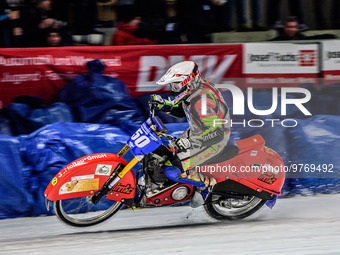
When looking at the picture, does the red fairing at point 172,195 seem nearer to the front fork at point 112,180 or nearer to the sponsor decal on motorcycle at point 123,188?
the sponsor decal on motorcycle at point 123,188

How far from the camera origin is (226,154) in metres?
6.20

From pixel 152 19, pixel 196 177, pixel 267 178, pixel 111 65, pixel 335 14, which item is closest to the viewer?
pixel 196 177

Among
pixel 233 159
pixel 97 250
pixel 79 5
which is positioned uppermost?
pixel 79 5

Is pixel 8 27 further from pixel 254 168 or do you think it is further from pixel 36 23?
Answer: pixel 254 168

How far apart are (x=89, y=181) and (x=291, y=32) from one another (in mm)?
3554

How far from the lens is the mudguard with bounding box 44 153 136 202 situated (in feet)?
19.6

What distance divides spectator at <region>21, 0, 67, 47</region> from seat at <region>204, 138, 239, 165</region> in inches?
115

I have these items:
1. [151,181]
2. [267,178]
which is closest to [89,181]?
[151,181]

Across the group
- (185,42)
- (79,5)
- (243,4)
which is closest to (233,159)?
(185,42)

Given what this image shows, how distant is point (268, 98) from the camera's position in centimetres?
738

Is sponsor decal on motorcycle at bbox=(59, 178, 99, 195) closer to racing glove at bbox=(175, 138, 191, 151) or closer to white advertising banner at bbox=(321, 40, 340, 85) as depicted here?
racing glove at bbox=(175, 138, 191, 151)

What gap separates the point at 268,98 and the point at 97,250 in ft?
10.8

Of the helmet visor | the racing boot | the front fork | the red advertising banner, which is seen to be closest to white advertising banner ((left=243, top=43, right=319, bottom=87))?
the red advertising banner

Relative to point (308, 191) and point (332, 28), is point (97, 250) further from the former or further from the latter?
point (332, 28)
